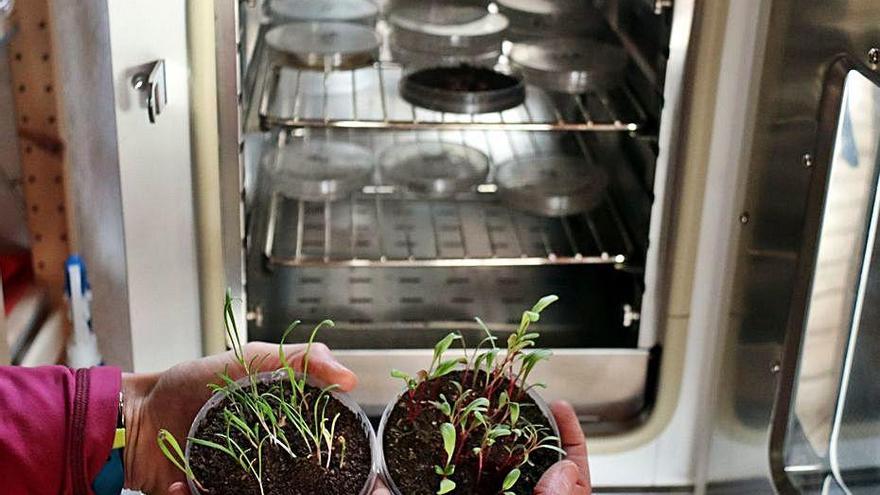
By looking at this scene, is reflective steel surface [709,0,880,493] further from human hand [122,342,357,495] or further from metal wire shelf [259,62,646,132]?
human hand [122,342,357,495]

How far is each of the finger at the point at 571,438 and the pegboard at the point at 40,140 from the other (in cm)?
99

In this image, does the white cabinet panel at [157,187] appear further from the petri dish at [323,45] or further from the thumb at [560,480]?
the thumb at [560,480]

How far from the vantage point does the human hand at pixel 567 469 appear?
1.00 metres

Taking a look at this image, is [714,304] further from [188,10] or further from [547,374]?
[188,10]

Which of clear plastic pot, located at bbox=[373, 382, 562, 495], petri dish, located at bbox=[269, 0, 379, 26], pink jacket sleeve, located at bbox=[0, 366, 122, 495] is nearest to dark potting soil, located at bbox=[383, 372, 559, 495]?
clear plastic pot, located at bbox=[373, 382, 562, 495]

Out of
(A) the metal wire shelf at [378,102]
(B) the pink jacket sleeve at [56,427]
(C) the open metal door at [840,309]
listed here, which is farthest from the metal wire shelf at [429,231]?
(B) the pink jacket sleeve at [56,427]

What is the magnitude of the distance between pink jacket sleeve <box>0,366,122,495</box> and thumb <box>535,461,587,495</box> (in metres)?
0.46

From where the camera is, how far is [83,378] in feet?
3.93

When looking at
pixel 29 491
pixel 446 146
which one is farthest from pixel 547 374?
pixel 29 491

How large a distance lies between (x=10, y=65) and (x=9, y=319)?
0.38 m

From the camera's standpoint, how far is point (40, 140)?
70.3 inches

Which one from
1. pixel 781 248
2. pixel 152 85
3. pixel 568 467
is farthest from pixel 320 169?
pixel 568 467

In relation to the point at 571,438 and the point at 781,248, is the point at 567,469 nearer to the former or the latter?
the point at 571,438

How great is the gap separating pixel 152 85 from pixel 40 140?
441mm
